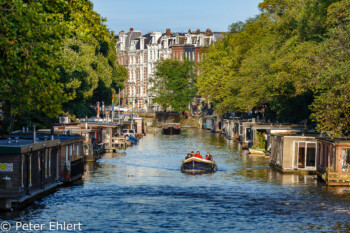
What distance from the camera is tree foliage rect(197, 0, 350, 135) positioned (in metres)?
44.5

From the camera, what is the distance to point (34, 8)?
71.7 feet

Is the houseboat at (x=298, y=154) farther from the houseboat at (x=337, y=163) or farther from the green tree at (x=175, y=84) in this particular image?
the green tree at (x=175, y=84)

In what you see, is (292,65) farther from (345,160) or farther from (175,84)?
(175,84)

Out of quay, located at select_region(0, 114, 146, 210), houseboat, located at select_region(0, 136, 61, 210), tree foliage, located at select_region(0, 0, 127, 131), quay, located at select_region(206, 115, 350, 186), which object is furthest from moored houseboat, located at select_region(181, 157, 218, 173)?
tree foliage, located at select_region(0, 0, 127, 131)

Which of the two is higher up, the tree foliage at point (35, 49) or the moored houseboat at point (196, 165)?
the tree foliage at point (35, 49)

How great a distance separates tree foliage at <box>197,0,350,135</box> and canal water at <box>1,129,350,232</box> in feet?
21.9

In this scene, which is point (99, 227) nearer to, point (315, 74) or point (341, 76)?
point (341, 76)

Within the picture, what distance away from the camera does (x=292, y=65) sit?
182 ft

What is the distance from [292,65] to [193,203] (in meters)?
21.5

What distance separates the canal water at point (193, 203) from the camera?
1255 inches

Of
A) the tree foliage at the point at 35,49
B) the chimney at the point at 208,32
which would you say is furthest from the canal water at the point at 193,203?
the chimney at the point at 208,32

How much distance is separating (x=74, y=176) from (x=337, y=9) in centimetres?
2444

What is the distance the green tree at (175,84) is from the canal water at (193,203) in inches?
4317

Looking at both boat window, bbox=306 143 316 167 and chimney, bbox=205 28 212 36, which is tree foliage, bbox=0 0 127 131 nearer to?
boat window, bbox=306 143 316 167
